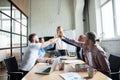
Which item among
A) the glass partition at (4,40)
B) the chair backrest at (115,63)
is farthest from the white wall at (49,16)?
the chair backrest at (115,63)

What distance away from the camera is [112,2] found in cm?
511

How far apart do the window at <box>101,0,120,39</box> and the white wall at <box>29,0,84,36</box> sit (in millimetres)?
2233

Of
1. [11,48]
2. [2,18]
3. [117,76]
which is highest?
[2,18]

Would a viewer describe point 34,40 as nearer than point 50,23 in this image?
Yes

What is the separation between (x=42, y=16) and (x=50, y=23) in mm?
569

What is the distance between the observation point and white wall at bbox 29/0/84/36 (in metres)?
8.06

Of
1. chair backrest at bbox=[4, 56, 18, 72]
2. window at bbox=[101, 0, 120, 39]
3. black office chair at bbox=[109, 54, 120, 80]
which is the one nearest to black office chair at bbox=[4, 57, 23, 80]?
chair backrest at bbox=[4, 56, 18, 72]

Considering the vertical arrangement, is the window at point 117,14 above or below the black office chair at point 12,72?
above

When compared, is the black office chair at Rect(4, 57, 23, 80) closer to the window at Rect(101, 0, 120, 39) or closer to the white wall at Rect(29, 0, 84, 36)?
the window at Rect(101, 0, 120, 39)

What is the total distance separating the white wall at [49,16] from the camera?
8.06 m

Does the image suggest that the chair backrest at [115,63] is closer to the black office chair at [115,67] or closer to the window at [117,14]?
the black office chair at [115,67]

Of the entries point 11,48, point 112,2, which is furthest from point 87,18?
point 11,48

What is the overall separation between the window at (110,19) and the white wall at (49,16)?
2233 mm

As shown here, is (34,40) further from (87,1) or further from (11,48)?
(87,1)
